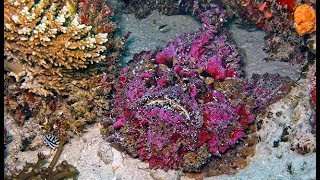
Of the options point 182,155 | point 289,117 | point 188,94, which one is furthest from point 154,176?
point 289,117

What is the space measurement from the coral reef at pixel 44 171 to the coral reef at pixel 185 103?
0.73m

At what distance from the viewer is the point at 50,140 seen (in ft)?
14.0

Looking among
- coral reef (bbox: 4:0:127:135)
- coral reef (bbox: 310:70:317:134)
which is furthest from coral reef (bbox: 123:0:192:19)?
coral reef (bbox: 310:70:317:134)

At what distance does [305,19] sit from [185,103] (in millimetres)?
2038

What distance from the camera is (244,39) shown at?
23.8ft

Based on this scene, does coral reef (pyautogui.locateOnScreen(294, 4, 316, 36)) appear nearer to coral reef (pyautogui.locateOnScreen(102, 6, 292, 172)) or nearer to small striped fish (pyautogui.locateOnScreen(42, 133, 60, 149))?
coral reef (pyautogui.locateOnScreen(102, 6, 292, 172))

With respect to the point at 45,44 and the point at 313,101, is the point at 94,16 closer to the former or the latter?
the point at 45,44

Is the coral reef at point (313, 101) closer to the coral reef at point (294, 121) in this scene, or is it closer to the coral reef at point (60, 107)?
the coral reef at point (294, 121)

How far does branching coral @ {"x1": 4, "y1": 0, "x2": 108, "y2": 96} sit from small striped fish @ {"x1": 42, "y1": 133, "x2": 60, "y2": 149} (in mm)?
574

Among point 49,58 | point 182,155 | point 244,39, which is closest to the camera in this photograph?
point 49,58

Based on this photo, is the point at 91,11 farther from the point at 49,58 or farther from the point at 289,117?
the point at 289,117

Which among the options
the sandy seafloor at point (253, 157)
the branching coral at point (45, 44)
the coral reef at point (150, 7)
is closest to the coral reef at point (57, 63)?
the branching coral at point (45, 44)

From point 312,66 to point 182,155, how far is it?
2.21 metres

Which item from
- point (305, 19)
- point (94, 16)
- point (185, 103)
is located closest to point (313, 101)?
point (305, 19)
